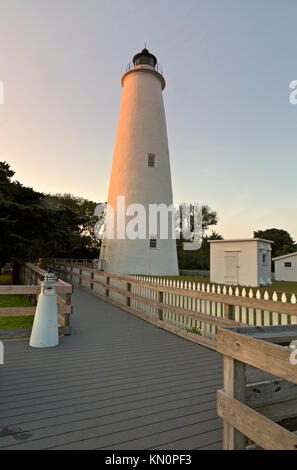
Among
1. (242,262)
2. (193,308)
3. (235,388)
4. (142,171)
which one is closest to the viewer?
(235,388)

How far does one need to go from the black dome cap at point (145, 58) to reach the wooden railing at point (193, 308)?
16.9 metres

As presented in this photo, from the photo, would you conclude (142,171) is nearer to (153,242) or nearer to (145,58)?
(153,242)

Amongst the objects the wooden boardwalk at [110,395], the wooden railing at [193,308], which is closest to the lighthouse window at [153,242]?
the wooden railing at [193,308]

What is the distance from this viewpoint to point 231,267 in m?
15.7

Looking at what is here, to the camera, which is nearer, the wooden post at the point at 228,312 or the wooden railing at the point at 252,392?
the wooden railing at the point at 252,392

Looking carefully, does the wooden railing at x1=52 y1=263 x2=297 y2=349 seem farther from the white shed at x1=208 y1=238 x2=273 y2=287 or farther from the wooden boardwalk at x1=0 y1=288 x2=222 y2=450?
the white shed at x1=208 y1=238 x2=273 y2=287

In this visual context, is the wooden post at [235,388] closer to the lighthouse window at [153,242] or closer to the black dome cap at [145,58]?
the lighthouse window at [153,242]

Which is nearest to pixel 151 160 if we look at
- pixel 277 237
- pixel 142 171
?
pixel 142 171

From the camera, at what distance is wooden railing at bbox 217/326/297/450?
1418mm

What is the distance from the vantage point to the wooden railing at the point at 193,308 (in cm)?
413

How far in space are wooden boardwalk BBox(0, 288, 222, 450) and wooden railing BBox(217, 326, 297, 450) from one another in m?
0.68

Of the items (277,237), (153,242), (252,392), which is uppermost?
(277,237)

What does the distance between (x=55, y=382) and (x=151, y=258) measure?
556 inches

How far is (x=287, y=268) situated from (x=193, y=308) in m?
17.7
